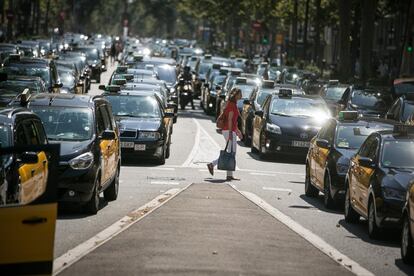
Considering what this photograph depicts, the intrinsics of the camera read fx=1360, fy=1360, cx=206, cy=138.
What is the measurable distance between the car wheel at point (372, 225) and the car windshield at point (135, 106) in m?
12.3

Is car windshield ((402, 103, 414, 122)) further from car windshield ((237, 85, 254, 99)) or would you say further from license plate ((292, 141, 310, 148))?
car windshield ((237, 85, 254, 99))

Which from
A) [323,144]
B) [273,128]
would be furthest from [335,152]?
[273,128]

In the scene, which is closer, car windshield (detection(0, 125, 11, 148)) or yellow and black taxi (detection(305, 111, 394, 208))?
car windshield (detection(0, 125, 11, 148))

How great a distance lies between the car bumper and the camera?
17.7 metres

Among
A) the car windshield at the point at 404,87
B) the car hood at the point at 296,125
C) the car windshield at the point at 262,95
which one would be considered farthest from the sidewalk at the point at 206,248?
the car windshield at the point at 404,87

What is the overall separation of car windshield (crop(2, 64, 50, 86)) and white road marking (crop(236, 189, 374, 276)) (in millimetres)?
15988

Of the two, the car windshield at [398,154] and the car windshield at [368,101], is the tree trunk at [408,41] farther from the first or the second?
the car windshield at [398,154]

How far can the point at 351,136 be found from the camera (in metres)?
22.0

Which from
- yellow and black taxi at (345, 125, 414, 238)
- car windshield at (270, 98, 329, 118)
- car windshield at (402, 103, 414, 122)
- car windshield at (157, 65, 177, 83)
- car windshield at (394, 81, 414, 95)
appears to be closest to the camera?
yellow and black taxi at (345, 125, 414, 238)

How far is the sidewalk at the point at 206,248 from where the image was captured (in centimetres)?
1294

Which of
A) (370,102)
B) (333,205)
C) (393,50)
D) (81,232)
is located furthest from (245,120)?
(393,50)

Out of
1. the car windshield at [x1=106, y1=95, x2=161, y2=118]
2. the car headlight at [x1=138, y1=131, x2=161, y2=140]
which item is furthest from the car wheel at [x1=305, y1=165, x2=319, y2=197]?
the car windshield at [x1=106, y1=95, x2=161, y2=118]

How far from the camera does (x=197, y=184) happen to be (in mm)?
23391

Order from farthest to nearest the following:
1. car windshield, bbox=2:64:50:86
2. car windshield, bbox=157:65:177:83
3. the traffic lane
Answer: car windshield, bbox=157:65:177:83, car windshield, bbox=2:64:50:86, the traffic lane
